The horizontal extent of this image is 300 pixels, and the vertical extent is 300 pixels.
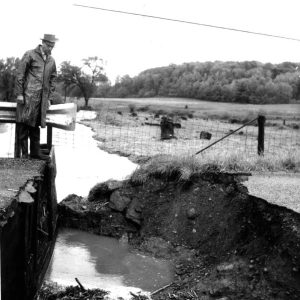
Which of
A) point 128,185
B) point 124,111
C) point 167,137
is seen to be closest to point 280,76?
point 124,111

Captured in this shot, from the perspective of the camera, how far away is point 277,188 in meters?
9.14

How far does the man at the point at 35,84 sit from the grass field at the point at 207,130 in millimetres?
3044

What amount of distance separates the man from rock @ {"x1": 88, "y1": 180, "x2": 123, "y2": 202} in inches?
74.0

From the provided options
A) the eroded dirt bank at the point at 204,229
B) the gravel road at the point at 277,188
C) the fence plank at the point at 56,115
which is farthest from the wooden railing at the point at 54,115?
the gravel road at the point at 277,188

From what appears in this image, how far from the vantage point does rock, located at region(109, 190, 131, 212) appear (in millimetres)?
10180

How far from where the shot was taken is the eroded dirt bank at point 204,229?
6.89 m

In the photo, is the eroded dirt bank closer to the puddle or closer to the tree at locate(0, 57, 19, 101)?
the puddle

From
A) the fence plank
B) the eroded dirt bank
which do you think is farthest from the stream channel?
the fence plank

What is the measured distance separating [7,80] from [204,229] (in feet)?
160

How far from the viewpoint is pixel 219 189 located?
368 inches

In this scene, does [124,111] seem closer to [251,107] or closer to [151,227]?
[251,107]

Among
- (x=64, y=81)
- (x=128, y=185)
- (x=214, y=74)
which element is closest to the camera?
(x=128, y=185)

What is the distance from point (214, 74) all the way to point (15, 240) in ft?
168

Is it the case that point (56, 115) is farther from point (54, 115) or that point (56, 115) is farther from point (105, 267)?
point (105, 267)
